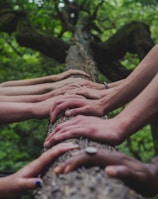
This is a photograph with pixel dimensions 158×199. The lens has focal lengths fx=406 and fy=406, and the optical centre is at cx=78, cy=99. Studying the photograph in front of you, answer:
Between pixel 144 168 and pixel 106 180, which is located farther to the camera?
pixel 144 168

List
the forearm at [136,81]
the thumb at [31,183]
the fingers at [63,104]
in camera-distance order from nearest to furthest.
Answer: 1. the thumb at [31,183]
2. the forearm at [136,81]
3. the fingers at [63,104]

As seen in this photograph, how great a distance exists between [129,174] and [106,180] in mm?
124

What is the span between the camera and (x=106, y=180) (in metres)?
1.39

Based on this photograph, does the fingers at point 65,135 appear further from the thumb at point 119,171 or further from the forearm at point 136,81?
the forearm at point 136,81

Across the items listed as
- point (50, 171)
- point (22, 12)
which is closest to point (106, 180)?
point (50, 171)

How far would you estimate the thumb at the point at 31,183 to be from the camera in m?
1.63

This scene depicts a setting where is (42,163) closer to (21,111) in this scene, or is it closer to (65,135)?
(65,135)

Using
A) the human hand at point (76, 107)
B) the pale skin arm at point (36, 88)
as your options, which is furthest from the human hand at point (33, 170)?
the pale skin arm at point (36, 88)

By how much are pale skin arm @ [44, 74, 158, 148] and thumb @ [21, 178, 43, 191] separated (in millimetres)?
290

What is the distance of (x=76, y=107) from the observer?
253 cm

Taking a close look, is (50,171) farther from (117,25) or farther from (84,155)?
(117,25)

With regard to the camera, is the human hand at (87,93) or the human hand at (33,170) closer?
the human hand at (33,170)

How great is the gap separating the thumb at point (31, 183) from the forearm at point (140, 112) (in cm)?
47

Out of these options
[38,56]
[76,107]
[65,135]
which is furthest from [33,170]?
[38,56]
